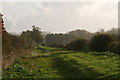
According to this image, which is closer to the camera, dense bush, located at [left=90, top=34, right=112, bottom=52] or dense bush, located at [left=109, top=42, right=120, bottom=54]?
dense bush, located at [left=109, top=42, right=120, bottom=54]

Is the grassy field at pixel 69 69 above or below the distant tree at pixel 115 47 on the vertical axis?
below

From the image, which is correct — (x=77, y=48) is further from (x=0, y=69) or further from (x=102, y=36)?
(x=0, y=69)

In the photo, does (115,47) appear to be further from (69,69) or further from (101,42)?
(69,69)

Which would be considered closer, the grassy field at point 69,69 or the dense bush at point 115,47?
the grassy field at point 69,69

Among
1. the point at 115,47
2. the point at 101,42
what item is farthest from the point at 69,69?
the point at 101,42

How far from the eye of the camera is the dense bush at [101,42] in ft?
138

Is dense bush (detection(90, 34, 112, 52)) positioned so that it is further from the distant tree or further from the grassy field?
the grassy field

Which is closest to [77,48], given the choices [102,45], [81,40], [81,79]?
[81,40]

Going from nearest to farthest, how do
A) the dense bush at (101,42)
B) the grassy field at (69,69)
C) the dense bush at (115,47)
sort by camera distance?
the grassy field at (69,69), the dense bush at (115,47), the dense bush at (101,42)

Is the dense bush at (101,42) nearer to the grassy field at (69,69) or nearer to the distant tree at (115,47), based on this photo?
the distant tree at (115,47)

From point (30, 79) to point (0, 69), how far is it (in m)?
5.14

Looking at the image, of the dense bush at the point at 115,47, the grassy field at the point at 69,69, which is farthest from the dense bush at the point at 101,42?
the grassy field at the point at 69,69

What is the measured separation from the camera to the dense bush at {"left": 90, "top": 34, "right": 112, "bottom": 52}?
4220cm

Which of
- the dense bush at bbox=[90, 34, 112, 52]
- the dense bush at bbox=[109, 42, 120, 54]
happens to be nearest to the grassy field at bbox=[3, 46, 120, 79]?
the dense bush at bbox=[109, 42, 120, 54]
